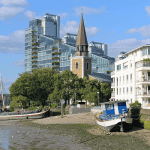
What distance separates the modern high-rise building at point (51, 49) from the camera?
A: 14925 centimetres

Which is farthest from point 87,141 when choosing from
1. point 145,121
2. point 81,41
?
point 81,41

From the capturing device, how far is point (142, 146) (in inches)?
938

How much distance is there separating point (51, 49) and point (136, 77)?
Answer: 101 m

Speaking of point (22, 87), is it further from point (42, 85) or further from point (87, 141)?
point (87, 141)

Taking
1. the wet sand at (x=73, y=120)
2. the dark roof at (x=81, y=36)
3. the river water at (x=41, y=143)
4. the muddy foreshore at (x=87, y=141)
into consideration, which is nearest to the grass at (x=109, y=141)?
the muddy foreshore at (x=87, y=141)

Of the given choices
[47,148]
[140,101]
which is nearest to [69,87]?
[140,101]

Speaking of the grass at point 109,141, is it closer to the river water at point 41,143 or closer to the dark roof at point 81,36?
the river water at point 41,143

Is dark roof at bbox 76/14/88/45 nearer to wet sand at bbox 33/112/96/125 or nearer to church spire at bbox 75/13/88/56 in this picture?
church spire at bbox 75/13/88/56

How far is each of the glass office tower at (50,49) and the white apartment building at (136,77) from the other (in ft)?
252

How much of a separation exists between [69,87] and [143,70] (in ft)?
95.8

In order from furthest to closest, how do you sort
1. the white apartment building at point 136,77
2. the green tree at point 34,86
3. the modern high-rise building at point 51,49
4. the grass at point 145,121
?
the modern high-rise building at point 51,49
the green tree at point 34,86
the white apartment building at point 136,77
the grass at point 145,121

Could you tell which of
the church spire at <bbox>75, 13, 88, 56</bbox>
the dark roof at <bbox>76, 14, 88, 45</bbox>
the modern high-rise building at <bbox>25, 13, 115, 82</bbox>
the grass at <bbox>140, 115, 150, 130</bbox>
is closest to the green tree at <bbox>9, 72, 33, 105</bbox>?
the church spire at <bbox>75, 13, 88, 56</bbox>

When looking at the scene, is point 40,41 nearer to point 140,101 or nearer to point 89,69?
point 89,69

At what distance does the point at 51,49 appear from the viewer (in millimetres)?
154250
